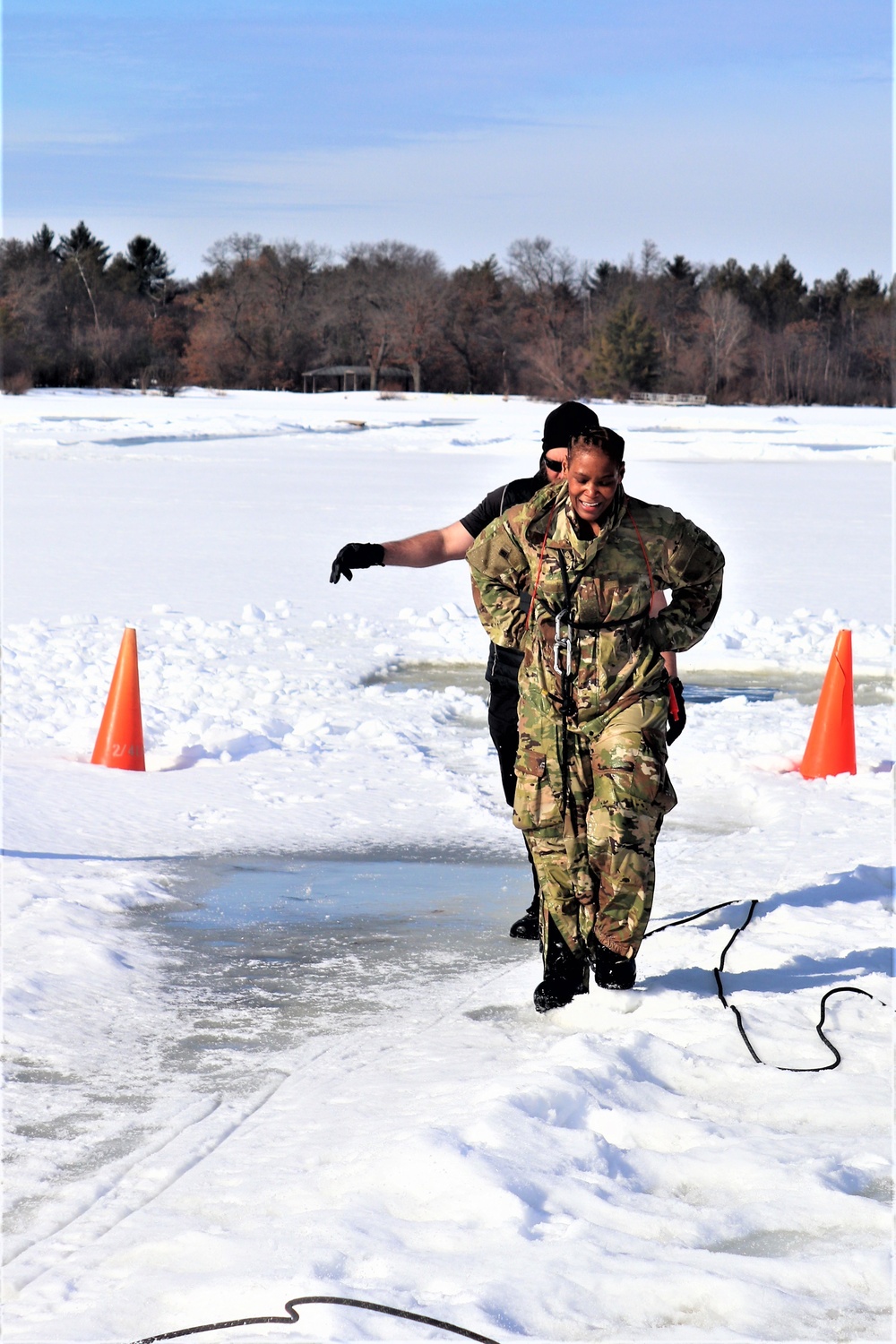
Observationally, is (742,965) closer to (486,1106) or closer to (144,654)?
(486,1106)

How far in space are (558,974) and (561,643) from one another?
0.96 meters

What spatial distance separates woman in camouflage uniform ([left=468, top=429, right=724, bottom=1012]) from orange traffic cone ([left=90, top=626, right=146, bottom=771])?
3.39 m

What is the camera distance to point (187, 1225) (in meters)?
3.02

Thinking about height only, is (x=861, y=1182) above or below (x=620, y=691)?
below

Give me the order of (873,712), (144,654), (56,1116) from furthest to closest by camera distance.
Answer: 1. (144,654)
2. (873,712)
3. (56,1116)

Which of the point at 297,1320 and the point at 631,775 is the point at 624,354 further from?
the point at 297,1320

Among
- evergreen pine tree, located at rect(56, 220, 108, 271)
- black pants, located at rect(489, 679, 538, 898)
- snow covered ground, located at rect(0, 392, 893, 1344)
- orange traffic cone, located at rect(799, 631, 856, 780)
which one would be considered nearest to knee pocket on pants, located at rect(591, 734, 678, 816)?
snow covered ground, located at rect(0, 392, 893, 1344)

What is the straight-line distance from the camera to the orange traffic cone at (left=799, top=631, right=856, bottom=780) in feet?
23.8

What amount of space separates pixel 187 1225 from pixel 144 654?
6830mm

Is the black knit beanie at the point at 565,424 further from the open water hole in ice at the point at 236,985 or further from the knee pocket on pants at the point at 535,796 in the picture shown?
the open water hole in ice at the point at 236,985

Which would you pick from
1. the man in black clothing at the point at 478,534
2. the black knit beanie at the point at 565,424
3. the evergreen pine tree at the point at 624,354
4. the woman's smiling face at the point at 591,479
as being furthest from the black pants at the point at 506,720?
the evergreen pine tree at the point at 624,354

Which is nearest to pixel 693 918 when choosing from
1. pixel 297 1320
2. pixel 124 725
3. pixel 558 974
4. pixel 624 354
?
pixel 558 974

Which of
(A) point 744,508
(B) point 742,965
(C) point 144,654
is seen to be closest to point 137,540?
(C) point 144,654

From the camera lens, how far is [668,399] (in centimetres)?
8981
